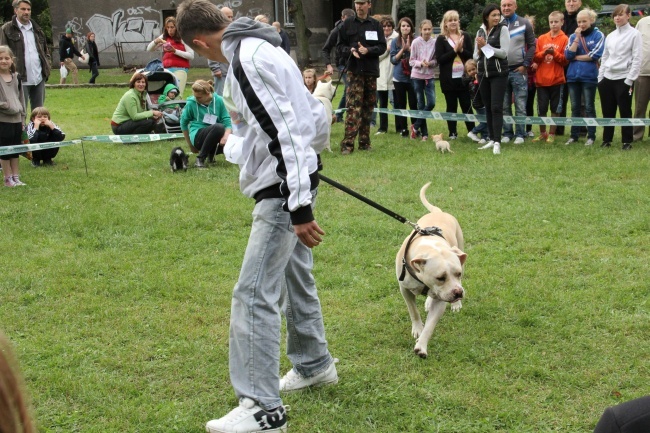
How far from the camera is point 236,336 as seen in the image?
3395 mm

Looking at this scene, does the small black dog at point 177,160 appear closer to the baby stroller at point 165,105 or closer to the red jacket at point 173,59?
the baby stroller at point 165,105

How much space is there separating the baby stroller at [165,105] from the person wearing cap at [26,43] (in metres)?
2.39

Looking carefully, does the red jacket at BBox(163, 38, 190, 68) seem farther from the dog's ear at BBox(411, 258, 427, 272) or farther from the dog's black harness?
the dog's ear at BBox(411, 258, 427, 272)

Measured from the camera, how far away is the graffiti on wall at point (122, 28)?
3166 cm

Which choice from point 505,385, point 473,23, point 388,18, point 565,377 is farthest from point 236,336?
point 473,23

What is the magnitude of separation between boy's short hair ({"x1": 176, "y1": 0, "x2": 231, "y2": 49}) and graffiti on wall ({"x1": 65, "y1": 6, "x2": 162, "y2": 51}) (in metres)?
30.1

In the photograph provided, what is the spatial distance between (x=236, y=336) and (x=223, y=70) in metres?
9.66

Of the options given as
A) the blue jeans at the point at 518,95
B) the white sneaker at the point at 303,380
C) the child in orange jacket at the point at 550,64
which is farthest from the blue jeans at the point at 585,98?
the white sneaker at the point at 303,380

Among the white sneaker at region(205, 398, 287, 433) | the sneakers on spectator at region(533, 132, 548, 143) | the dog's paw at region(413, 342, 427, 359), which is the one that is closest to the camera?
the white sneaker at region(205, 398, 287, 433)

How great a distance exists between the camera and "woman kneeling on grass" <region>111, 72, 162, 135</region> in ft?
39.4

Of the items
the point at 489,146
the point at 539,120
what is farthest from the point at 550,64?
the point at 489,146

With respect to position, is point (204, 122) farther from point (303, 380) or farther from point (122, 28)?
point (122, 28)

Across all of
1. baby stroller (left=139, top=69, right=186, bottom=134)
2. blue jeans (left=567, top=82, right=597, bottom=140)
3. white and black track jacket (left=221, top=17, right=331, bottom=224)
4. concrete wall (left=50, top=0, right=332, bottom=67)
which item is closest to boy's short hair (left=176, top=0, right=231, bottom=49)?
white and black track jacket (left=221, top=17, right=331, bottom=224)

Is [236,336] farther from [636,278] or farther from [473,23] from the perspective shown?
[473,23]
